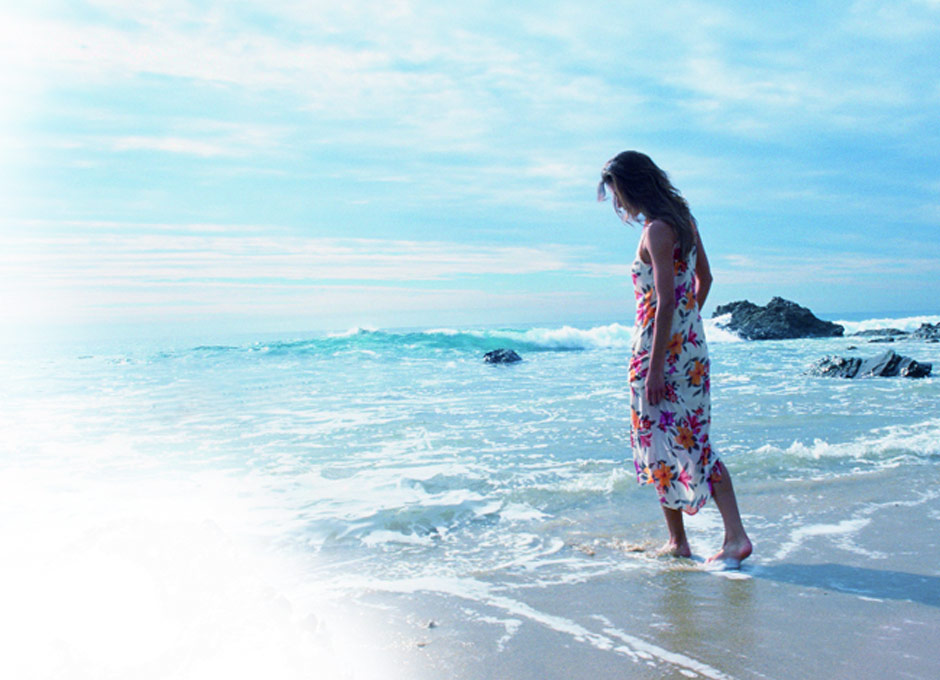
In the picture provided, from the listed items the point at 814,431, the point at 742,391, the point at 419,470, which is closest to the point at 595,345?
the point at 742,391

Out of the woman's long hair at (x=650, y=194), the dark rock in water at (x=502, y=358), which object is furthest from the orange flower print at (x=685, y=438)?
the dark rock in water at (x=502, y=358)

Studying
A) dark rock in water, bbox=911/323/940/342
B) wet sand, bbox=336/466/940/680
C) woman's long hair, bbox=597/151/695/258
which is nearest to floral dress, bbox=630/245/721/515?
woman's long hair, bbox=597/151/695/258

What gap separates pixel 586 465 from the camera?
5.71 meters

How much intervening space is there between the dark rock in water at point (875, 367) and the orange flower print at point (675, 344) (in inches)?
429

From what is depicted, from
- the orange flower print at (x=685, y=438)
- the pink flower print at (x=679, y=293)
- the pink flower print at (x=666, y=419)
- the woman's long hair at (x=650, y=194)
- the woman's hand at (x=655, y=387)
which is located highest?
the woman's long hair at (x=650, y=194)

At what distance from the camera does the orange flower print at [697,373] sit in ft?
11.0

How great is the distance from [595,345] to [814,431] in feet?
79.0

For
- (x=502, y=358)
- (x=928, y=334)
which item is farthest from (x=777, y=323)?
(x=502, y=358)

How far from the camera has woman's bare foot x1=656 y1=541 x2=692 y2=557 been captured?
3.46 metres

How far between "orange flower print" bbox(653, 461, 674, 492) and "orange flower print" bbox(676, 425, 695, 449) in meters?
0.13

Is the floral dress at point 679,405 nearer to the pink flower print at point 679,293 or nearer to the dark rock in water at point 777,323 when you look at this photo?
the pink flower print at point 679,293

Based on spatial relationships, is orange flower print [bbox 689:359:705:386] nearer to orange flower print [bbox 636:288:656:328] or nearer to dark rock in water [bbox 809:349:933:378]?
orange flower print [bbox 636:288:656:328]

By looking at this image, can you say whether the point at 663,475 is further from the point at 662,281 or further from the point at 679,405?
the point at 662,281

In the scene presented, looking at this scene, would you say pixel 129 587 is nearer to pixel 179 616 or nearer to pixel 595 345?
pixel 179 616
